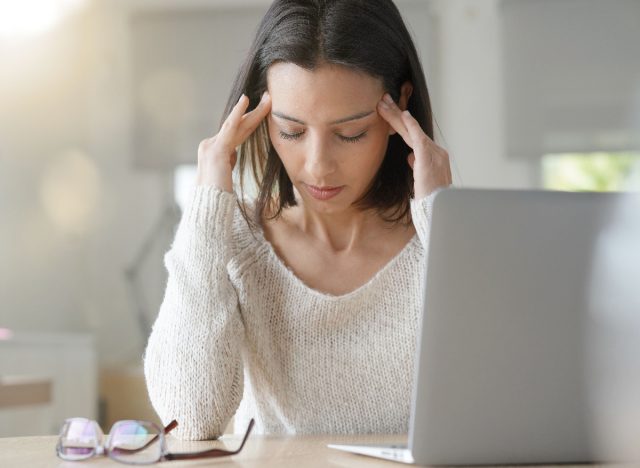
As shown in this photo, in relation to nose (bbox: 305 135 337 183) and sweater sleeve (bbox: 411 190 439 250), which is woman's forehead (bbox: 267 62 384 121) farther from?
sweater sleeve (bbox: 411 190 439 250)

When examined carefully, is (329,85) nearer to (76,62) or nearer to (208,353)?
(208,353)

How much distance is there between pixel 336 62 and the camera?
134cm

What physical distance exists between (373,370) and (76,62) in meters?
3.45

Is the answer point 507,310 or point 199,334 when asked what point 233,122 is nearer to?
point 199,334

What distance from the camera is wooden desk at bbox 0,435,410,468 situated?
0.99m

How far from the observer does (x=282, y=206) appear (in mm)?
1565

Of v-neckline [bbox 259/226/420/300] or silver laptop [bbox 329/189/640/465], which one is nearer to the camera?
silver laptop [bbox 329/189/640/465]

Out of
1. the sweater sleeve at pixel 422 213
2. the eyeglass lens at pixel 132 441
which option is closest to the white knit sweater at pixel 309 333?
the sweater sleeve at pixel 422 213

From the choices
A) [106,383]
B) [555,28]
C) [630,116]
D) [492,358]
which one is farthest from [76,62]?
[492,358]

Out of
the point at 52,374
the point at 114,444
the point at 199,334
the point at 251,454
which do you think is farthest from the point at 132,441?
the point at 52,374

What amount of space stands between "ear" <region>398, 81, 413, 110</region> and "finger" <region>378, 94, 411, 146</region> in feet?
0.15

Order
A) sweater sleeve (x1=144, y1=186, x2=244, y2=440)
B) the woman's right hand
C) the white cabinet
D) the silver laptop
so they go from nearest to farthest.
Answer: the silver laptop < sweater sleeve (x1=144, y1=186, x2=244, y2=440) < the woman's right hand < the white cabinet

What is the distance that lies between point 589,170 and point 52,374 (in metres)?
2.47

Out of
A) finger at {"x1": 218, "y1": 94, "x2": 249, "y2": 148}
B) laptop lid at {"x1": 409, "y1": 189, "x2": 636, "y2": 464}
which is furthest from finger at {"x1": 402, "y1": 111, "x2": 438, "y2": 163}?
laptop lid at {"x1": 409, "y1": 189, "x2": 636, "y2": 464}
